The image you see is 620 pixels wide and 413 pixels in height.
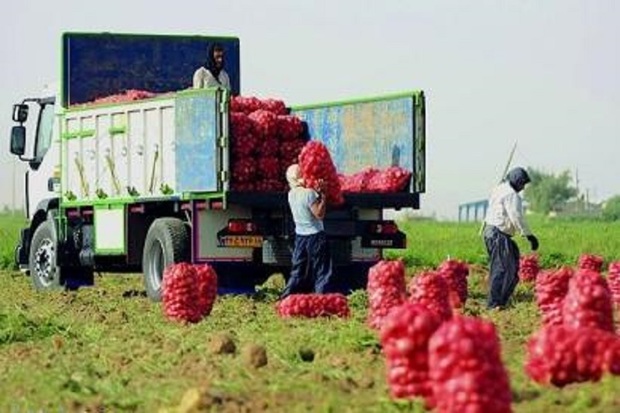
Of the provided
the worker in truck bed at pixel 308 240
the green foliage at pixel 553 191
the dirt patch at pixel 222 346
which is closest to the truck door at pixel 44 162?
the worker in truck bed at pixel 308 240

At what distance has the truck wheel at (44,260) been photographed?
23172 mm

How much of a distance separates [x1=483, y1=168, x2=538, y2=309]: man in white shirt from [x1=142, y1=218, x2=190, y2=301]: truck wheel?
12.5 feet

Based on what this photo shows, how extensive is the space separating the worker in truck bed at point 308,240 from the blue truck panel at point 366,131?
2.38 meters

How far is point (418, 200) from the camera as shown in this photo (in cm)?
1989

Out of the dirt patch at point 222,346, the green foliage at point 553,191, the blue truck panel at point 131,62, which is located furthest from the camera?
the green foliage at point 553,191

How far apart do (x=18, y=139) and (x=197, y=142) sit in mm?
5649

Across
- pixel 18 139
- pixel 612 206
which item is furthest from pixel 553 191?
pixel 18 139

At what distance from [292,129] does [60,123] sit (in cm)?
401

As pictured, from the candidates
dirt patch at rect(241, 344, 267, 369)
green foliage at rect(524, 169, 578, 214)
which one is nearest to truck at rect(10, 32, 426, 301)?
dirt patch at rect(241, 344, 267, 369)

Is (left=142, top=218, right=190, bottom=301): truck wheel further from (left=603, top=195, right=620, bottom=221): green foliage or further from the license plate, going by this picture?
(left=603, top=195, right=620, bottom=221): green foliage

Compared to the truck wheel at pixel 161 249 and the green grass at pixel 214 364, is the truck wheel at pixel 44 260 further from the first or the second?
the green grass at pixel 214 364

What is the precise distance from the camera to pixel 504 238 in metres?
17.8

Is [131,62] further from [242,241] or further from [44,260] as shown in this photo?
[242,241]

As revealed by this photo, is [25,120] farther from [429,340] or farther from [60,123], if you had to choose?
[429,340]
